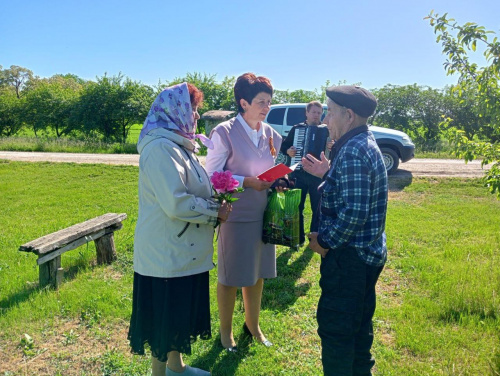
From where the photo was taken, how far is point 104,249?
491 cm

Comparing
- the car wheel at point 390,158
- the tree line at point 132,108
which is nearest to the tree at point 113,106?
the tree line at point 132,108

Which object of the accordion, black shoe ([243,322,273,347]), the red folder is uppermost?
the accordion

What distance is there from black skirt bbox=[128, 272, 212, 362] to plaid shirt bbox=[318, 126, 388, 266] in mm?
916

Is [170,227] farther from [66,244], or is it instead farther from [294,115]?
[294,115]

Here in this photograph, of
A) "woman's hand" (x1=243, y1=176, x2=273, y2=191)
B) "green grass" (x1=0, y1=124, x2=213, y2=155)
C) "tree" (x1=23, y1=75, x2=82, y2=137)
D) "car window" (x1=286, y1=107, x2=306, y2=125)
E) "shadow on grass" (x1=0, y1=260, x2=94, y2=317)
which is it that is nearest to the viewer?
"woman's hand" (x1=243, y1=176, x2=273, y2=191)

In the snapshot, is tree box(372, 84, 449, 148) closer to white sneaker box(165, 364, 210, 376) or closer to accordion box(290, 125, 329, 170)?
accordion box(290, 125, 329, 170)

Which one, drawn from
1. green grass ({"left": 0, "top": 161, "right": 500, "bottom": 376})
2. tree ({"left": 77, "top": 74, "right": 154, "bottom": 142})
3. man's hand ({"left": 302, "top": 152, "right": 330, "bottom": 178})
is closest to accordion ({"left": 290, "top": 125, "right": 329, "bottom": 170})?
green grass ({"left": 0, "top": 161, "right": 500, "bottom": 376})

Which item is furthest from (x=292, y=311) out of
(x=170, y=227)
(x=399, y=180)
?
(x=399, y=180)

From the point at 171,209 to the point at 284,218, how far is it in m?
1.01

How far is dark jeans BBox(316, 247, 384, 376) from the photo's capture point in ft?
7.17

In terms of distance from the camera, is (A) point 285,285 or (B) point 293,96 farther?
(B) point 293,96

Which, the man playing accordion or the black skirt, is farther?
the man playing accordion

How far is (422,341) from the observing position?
321cm

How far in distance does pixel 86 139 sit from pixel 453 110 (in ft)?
56.2
